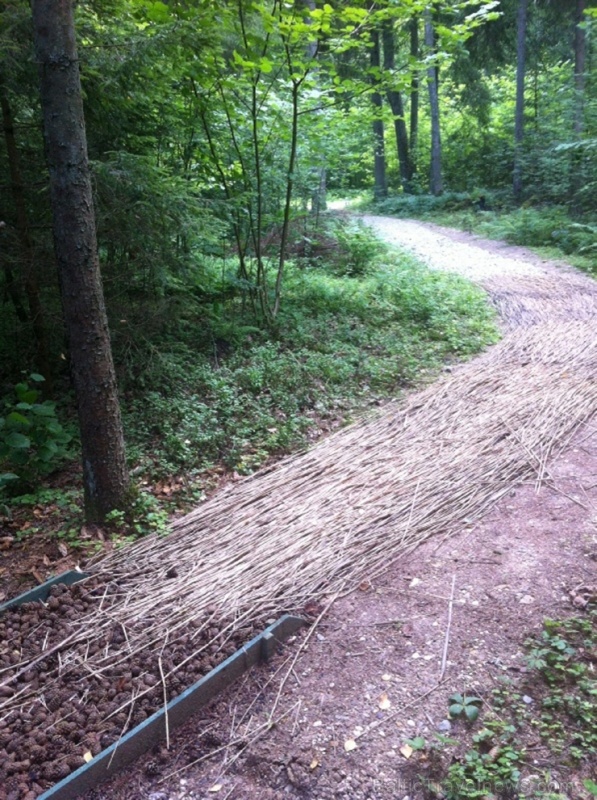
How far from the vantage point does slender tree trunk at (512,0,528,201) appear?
639 inches

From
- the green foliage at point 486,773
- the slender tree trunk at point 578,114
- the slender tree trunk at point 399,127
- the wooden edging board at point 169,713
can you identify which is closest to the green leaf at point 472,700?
the green foliage at point 486,773

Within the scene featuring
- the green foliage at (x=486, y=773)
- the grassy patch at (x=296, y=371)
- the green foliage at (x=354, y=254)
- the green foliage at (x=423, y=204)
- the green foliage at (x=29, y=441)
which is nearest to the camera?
the green foliage at (x=486, y=773)

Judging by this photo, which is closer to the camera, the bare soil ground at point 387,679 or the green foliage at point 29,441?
the bare soil ground at point 387,679

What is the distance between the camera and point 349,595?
9.71ft

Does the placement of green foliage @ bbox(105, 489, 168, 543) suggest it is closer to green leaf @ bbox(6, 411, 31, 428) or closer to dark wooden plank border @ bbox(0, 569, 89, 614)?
dark wooden plank border @ bbox(0, 569, 89, 614)

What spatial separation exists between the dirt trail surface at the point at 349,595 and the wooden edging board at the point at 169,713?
0.20 feet

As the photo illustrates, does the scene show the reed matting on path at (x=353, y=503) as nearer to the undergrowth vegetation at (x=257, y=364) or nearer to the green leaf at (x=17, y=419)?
the undergrowth vegetation at (x=257, y=364)

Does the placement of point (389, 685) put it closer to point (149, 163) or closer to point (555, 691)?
point (555, 691)

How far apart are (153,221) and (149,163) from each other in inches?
18.4

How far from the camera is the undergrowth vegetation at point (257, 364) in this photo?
433cm

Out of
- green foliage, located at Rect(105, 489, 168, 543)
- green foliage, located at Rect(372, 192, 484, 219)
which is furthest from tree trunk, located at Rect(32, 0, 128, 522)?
green foliage, located at Rect(372, 192, 484, 219)

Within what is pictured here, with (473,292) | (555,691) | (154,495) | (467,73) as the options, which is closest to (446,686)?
(555,691)

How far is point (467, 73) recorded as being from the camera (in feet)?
62.0

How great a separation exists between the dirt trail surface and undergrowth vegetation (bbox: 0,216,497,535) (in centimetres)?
42
